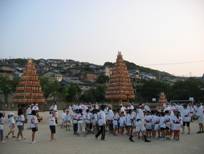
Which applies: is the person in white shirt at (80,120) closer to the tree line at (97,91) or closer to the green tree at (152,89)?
the tree line at (97,91)

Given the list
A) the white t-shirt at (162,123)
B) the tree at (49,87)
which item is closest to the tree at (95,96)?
the tree at (49,87)

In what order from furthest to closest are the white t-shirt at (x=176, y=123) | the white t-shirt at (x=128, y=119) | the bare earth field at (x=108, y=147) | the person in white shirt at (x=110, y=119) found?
the person in white shirt at (x=110, y=119) → the white t-shirt at (x=128, y=119) → the white t-shirt at (x=176, y=123) → the bare earth field at (x=108, y=147)

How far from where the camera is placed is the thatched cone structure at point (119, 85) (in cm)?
3834

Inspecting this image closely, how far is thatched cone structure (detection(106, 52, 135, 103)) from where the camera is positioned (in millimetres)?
38344

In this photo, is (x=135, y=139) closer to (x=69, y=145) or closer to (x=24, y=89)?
(x=69, y=145)

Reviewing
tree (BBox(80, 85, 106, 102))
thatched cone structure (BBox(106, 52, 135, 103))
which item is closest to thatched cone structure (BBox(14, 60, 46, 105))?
thatched cone structure (BBox(106, 52, 135, 103))

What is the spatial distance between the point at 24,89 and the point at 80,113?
13.5 m

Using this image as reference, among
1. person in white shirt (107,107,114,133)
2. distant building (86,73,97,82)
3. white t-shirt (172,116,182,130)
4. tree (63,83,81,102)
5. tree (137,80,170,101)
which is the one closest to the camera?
white t-shirt (172,116,182,130)

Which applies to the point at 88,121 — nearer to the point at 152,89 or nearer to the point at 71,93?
the point at 71,93

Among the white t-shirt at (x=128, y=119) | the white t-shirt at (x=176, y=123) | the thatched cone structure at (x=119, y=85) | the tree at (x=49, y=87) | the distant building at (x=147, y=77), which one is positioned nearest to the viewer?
the white t-shirt at (x=176, y=123)

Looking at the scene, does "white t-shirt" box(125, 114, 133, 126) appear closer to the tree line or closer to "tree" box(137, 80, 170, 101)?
the tree line

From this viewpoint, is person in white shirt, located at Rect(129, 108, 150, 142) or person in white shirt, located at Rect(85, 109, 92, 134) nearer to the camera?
person in white shirt, located at Rect(129, 108, 150, 142)

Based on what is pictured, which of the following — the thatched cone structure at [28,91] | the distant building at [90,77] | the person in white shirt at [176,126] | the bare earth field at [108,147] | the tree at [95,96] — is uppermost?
the distant building at [90,77]

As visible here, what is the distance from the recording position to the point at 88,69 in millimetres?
166250
